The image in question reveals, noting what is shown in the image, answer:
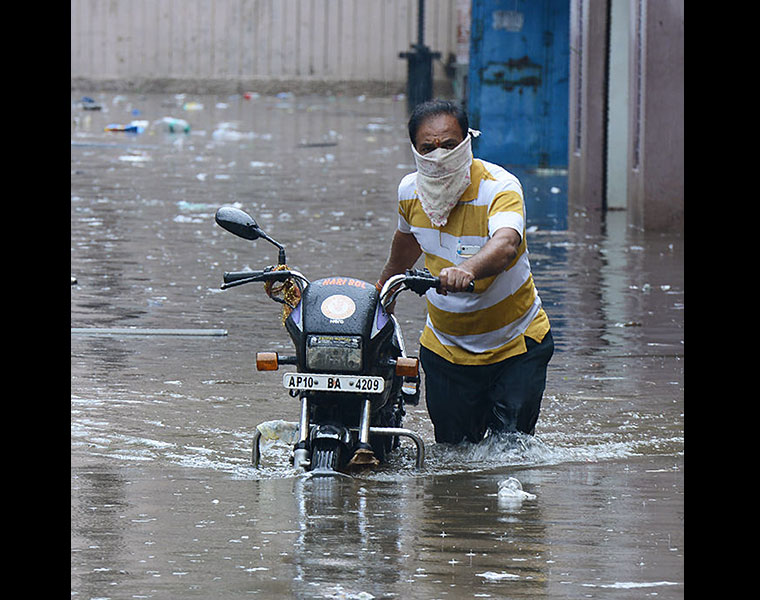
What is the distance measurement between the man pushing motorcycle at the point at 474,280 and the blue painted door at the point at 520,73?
15008mm

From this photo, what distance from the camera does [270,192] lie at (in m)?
16.8

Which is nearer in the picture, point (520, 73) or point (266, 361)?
point (266, 361)

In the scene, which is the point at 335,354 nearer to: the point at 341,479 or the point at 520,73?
the point at 341,479

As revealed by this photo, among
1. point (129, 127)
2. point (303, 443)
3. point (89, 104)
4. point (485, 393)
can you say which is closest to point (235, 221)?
point (303, 443)

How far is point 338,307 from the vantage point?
17.0 feet

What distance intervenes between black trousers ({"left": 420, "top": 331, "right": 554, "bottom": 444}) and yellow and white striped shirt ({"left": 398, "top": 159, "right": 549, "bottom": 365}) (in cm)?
5

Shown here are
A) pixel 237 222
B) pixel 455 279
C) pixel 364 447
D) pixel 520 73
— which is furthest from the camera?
pixel 520 73

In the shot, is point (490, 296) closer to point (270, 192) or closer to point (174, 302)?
point (174, 302)

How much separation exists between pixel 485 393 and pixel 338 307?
82 centimetres

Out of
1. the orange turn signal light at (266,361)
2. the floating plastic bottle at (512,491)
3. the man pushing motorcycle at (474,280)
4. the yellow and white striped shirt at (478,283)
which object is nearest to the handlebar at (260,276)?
the orange turn signal light at (266,361)

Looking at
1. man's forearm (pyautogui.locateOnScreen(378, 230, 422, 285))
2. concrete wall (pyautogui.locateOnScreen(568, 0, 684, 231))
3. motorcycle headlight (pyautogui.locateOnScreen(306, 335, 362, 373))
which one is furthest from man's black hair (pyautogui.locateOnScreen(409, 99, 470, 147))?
concrete wall (pyautogui.locateOnScreen(568, 0, 684, 231))

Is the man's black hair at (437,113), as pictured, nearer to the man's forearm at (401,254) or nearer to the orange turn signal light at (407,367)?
the man's forearm at (401,254)
